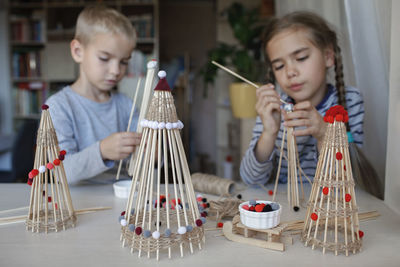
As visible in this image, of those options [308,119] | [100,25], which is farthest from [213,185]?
[100,25]

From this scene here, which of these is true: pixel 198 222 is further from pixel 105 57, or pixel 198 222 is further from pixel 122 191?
pixel 105 57

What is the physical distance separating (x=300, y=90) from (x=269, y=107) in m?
0.21

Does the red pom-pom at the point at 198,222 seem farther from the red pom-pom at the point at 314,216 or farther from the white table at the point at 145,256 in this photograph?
the red pom-pom at the point at 314,216

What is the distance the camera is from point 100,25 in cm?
120

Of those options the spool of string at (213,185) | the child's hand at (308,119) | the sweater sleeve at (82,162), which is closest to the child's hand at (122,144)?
the sweater sleeve at (82,162)

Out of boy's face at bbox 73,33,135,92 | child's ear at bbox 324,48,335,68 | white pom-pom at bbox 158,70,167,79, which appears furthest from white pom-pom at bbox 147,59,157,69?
child's ear at bbox 324,48,335,68

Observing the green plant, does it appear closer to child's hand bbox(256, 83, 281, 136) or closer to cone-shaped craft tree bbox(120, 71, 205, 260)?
child's hand bbox(256, 83, 281, 136)

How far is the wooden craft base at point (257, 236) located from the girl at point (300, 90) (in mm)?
383

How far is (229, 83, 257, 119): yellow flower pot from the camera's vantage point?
2592 millimetres

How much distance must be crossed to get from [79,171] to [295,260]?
2.20 feet

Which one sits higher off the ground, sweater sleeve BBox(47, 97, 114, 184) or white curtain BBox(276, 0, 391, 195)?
white curtain BBox(276, 0, 391, 195)

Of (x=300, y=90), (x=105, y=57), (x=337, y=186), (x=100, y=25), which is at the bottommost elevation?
(x=337, y=186)

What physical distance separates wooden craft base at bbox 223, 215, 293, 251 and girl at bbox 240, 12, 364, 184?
38cm

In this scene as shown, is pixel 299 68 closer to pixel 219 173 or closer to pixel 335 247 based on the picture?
pixel 335 247
